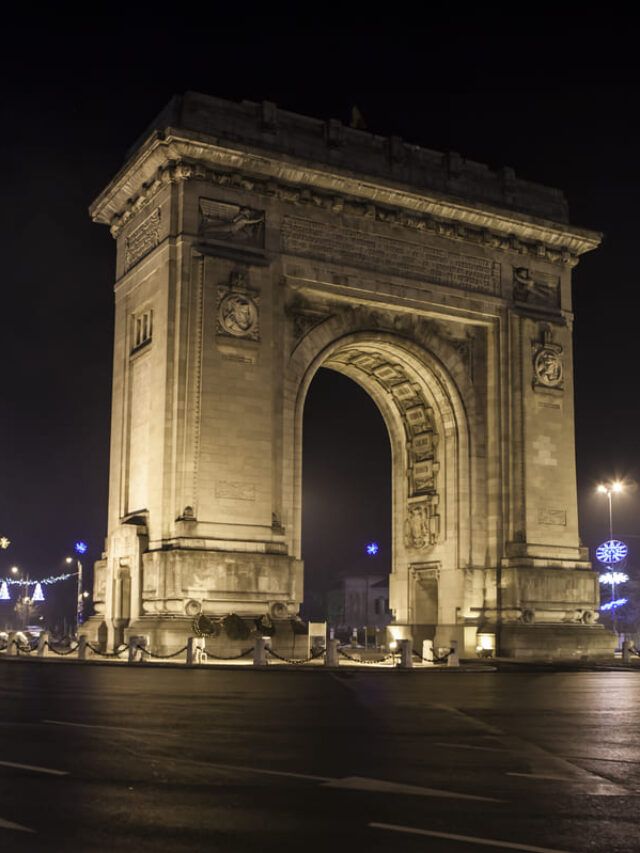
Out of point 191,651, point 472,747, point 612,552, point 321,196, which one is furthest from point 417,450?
point 472,747

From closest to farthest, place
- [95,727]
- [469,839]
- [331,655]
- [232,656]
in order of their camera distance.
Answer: [469,839], [95,727], [331,655], [232,656]

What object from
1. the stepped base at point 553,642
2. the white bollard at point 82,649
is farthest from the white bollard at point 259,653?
the stepped base at point 553,642

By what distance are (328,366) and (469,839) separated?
134ft

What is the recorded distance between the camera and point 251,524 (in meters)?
39.5

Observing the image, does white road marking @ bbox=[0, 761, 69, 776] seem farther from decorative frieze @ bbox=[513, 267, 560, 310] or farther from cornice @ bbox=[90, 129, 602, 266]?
decorative frieze @ bbox=[513, 267, 560, 310]

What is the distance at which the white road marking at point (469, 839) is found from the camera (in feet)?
25.3

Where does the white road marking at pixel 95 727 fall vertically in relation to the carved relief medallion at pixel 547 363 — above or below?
below

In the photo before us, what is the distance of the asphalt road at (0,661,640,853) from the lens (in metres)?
8.11

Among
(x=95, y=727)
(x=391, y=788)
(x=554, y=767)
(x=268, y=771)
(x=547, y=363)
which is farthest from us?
(x=547, y=363)

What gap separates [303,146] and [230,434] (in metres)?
11.8

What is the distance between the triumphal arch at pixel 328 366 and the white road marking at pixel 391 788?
27.0 metres

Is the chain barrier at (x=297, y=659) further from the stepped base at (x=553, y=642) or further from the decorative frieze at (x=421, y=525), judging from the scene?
the decorative frieze at (x=421, y=525)

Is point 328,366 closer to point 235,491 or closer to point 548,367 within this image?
point 548,367

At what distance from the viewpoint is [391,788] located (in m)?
10.0
